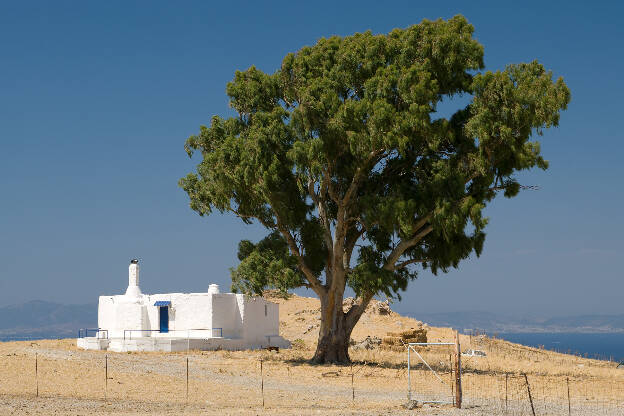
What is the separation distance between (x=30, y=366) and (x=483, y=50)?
926 inches

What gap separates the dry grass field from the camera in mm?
24109

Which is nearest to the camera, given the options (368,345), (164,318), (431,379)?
(431,379)

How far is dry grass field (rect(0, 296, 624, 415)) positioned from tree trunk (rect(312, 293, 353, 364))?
988mm

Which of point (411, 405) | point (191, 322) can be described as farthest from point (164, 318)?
point (411, 405)

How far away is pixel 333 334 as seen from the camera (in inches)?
1485

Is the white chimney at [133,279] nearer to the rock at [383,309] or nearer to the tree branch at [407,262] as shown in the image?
the tree branch at [407,262]

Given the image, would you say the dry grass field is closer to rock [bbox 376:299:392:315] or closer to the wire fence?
the wire fence

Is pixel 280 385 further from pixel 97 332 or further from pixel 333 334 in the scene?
pixel 97 332

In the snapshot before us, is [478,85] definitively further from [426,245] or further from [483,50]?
[426,245]

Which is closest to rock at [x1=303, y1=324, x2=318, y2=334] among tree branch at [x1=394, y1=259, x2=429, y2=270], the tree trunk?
the tree trunk

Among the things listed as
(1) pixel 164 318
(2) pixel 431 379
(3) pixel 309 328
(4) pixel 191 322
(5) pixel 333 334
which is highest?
(1) pixel 164 318

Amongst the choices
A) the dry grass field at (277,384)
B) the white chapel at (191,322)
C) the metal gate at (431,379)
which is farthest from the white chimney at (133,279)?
the metal gate at (431,379)

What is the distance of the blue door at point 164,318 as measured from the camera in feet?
158

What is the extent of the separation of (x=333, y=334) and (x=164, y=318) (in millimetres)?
14585
